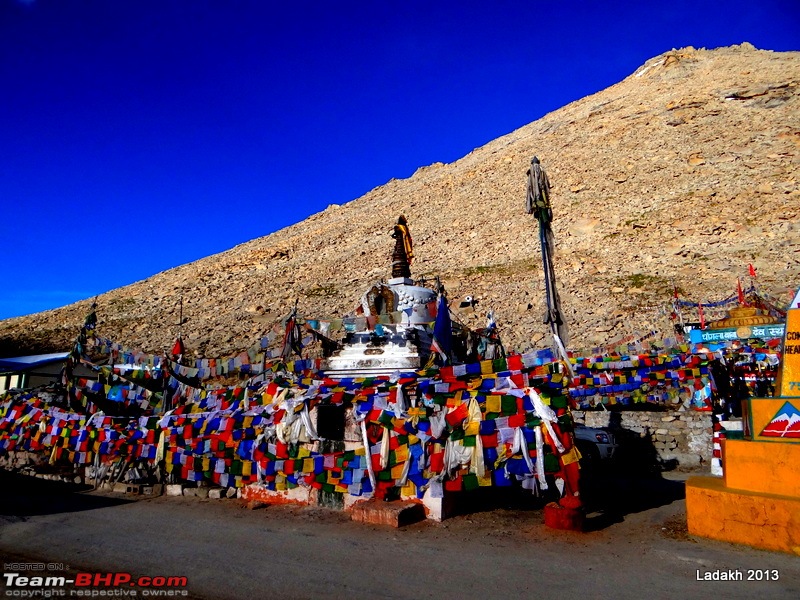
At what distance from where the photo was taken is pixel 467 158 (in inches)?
3083

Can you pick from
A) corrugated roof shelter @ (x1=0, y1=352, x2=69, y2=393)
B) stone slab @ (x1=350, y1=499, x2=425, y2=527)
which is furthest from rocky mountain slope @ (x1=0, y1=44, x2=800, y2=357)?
stone slab @ (x1=350, y1=499, x2=425, y2=527)

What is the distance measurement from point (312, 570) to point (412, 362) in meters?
4.63

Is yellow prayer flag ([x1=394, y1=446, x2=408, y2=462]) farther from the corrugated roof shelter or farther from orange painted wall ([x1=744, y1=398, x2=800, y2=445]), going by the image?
the corrugated roof shelter

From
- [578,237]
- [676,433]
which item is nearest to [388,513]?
[676,433]

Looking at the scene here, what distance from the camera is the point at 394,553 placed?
5.26 m

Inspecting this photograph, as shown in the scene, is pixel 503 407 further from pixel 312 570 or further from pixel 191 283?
pixel 191 283

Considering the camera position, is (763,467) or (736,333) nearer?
(763,467)

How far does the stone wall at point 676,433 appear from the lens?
10.7 metres

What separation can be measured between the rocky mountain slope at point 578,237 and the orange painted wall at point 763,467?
54.2 feet

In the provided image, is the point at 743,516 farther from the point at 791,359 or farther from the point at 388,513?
the point at 388,513

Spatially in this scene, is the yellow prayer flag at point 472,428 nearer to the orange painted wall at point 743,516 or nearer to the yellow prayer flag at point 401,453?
the yellow prayer flag at point 401,453

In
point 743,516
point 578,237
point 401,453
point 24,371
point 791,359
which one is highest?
point 578,237

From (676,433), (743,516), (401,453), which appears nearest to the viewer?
(743,516)

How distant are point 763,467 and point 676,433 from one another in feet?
21.4
